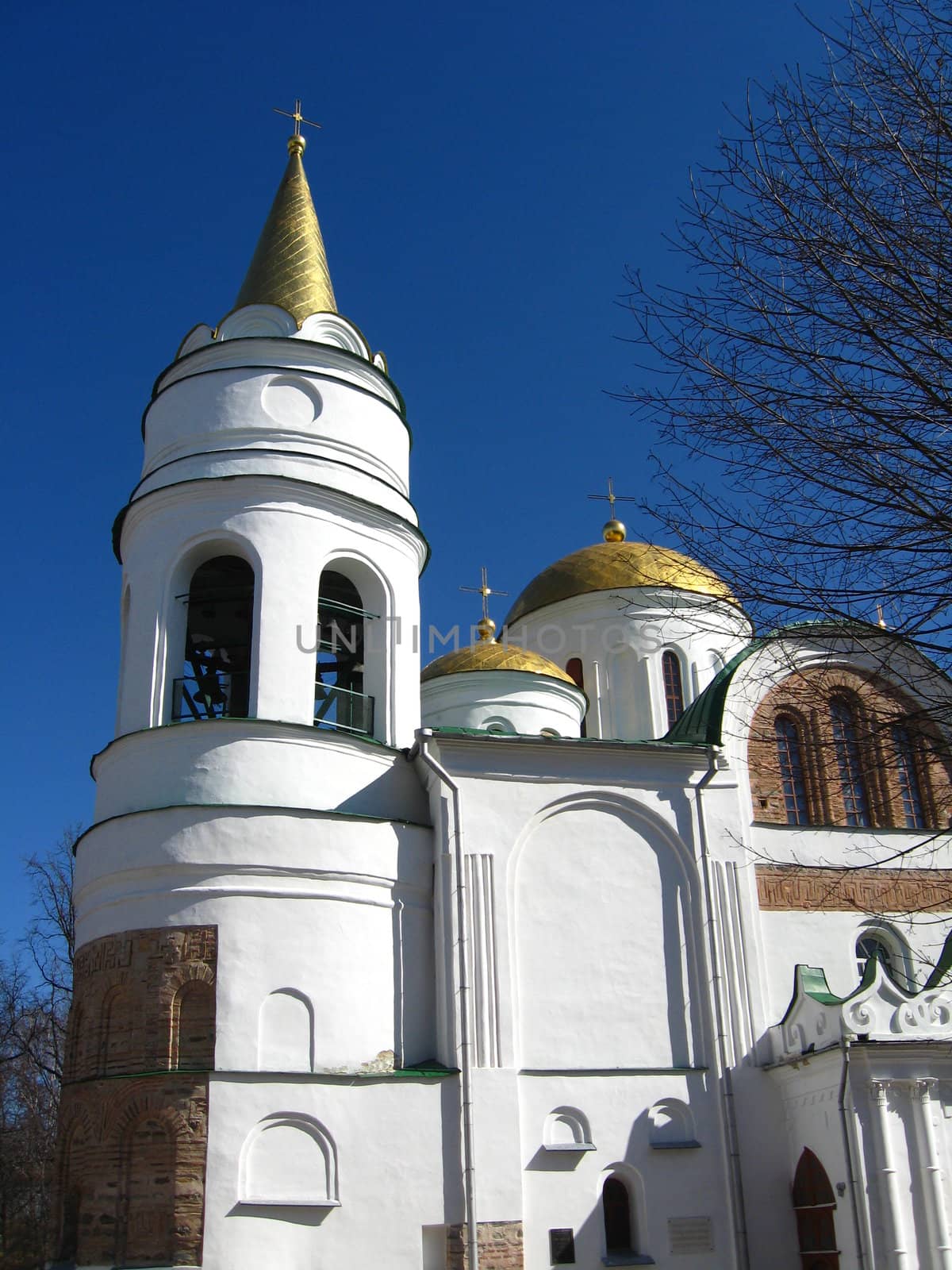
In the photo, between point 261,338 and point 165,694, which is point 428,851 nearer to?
point 165,694

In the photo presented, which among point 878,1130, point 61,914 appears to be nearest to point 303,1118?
point 878,1130

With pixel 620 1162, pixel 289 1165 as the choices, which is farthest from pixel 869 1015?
pixel 289 1165

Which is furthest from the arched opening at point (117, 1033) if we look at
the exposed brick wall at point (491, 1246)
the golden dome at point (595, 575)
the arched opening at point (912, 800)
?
the golden dome at point (595, 575)

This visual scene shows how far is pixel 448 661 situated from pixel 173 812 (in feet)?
22.2

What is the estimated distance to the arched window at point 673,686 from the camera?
18.0 m

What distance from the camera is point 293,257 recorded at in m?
15.0

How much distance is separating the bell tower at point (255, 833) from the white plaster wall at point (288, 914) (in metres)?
0.02

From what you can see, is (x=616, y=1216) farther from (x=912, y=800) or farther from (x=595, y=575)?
(x=595, y=575)

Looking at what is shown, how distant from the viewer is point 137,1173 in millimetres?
10047

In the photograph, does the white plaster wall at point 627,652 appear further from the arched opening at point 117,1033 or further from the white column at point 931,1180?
the arched opening at point 117,1033

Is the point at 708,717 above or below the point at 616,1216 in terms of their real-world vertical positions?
above

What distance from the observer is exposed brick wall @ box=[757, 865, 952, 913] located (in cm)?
1288

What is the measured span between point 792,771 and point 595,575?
20.1 ft

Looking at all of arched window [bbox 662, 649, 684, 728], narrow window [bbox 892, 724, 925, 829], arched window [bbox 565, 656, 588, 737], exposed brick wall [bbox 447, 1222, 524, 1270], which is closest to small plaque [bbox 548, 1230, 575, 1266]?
exposed brick wall [bbox 447, 1222, 524, 1270]
